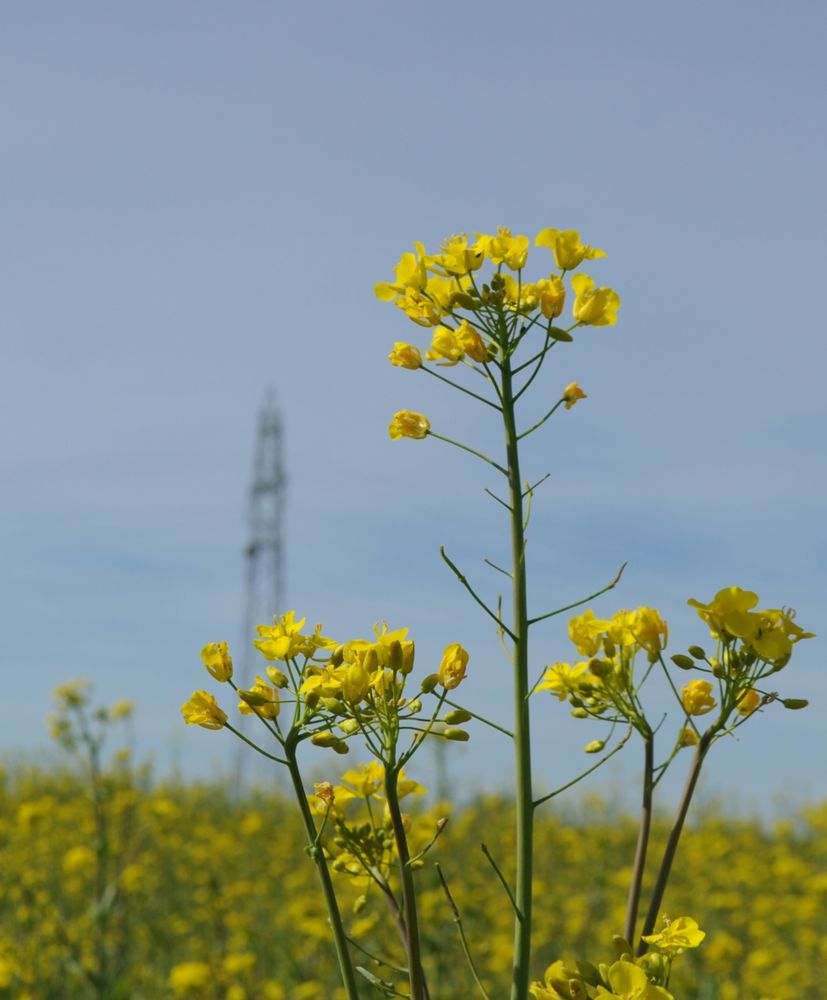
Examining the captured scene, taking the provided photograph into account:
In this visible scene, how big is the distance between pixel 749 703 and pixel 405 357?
0.76 meters

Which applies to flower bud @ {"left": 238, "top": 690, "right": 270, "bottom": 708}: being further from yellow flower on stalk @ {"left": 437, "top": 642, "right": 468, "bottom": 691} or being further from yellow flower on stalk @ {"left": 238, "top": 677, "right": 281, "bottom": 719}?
yellow flower on stalk @ {"left": 437, "top": 642, "right": 468, "bottom": 691}

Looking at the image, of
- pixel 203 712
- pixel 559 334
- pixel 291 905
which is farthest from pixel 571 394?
pixel 291 905

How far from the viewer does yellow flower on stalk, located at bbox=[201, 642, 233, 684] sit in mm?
1669

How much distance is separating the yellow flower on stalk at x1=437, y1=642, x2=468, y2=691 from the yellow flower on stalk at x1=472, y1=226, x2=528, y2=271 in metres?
→ 0.62

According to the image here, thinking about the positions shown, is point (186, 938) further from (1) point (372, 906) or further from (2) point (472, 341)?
(2) point (472, 341)

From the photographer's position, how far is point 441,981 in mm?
4422

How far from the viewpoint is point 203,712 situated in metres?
1.69

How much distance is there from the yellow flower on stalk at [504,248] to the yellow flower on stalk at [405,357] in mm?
188

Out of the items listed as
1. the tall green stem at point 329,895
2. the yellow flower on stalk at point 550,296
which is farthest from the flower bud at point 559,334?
the tall green stem at point 329,895

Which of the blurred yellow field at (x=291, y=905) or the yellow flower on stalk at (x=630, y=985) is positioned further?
the blurred yellow field at (x=291, y=905)

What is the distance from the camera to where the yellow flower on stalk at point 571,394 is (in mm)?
1868

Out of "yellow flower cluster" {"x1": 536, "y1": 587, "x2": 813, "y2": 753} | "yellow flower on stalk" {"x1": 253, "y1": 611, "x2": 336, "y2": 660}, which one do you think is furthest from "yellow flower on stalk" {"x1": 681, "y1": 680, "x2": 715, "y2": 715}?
"yellow flower on stalk" {"x1": 253, "y1": 611, "x2": 336, "y2": 660}

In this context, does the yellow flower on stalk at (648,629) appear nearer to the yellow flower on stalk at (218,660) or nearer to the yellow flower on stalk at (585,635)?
the yellow flower on stalk at (585,635)

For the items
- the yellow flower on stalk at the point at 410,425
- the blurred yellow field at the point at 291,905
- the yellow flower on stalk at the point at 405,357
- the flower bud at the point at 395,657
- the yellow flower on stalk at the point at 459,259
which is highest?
the yellow flower on stalk at the point at 459,259
